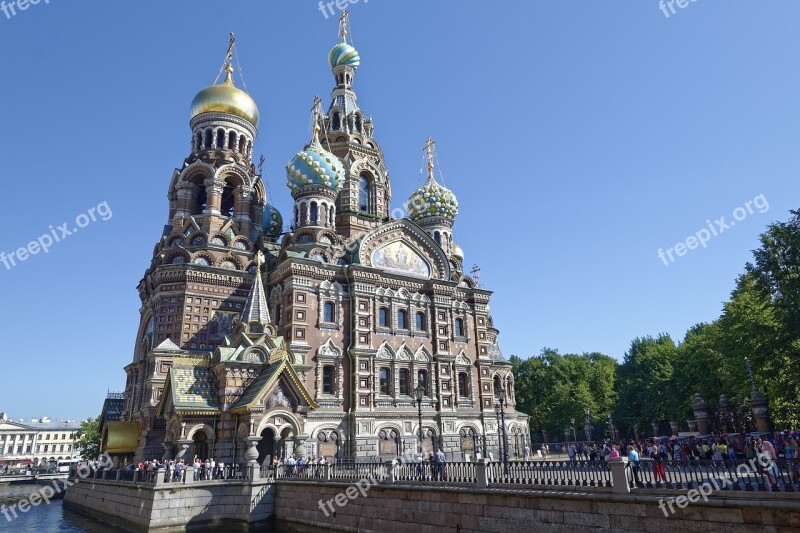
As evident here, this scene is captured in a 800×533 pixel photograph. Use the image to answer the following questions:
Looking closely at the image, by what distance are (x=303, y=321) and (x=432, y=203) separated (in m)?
14.1

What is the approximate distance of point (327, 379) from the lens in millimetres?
27938

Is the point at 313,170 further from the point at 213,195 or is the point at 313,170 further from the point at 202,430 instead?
the point at 202,430

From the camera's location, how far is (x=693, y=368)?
36750 millimetres

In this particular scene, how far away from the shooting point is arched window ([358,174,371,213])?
121ft

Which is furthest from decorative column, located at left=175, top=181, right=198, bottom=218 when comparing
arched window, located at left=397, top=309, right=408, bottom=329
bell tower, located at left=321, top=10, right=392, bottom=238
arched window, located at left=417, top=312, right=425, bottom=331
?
arched window, located at left=417, top=312, right=425, bottom=331

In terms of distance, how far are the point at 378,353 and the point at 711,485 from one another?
19690mm

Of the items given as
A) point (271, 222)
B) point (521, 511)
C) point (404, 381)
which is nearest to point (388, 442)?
point (404, 381)

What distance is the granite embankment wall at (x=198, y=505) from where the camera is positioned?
18.1 meters

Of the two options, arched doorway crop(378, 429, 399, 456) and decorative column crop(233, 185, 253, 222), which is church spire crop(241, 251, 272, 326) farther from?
decorative column crop(233, 185, 253, 222)

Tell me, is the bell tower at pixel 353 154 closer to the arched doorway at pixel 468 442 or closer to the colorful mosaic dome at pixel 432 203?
the colorful mosaic dome at pixel 432 203

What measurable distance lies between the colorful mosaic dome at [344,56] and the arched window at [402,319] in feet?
64.6

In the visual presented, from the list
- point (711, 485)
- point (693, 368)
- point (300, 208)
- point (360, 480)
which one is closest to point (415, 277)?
point (300, 208)

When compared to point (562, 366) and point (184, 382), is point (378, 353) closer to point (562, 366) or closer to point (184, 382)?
point (184, 382)

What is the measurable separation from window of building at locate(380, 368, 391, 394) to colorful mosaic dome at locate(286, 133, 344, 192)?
1075 centimetres
